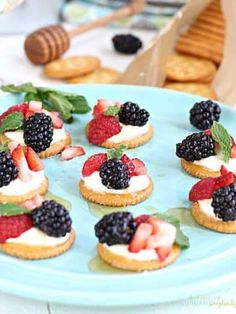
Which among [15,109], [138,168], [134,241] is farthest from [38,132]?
[134,241]

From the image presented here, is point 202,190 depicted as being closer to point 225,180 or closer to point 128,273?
point 225,180

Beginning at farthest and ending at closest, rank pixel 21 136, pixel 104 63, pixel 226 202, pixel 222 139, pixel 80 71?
pixel 104 63 < pixel 80 71 < pixel 21 136 < pixel 222 139 < pixel 226 202

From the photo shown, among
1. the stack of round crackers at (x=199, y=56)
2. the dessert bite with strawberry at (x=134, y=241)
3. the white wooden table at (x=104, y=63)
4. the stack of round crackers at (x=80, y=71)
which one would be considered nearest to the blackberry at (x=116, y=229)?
the dessert bite with strawberry at (x=134, y=241)

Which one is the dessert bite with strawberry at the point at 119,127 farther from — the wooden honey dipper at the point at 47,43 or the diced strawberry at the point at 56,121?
the wooden honey dipper at the point at 47,43

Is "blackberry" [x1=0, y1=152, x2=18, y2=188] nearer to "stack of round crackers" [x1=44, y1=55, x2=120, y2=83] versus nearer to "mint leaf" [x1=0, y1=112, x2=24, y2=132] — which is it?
"mint leaf" [x1=0, y1=112, x2=24, y2=132]

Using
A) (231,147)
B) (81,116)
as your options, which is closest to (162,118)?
(81,116)

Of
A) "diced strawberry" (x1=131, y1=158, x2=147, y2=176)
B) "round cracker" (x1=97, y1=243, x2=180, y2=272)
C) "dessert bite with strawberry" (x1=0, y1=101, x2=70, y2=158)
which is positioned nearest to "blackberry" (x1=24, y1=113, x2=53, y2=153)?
"dessert bite with strawberry" (x1=0, y1=101, x2=70, y2=158)

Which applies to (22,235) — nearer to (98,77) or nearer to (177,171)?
(177,171)
